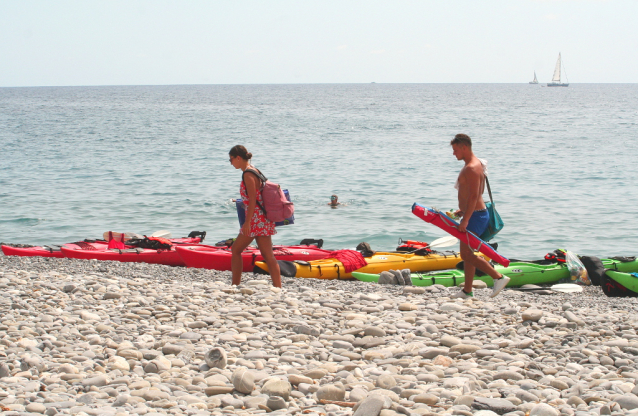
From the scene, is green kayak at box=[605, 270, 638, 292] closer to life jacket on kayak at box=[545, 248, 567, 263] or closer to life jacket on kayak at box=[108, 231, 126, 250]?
life jacket on kayak at box=[545, 248, 567, 263]

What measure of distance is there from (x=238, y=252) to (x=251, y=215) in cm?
59

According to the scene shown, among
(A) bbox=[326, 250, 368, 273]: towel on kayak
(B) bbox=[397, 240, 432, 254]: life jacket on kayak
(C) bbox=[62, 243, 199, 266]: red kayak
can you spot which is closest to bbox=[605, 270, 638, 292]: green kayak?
(B) bbox=[397, 240, 432, 254]: life jacket on kayak

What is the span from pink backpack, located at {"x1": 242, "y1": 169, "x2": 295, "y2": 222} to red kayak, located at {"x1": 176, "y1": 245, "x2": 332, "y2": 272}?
2.75 m

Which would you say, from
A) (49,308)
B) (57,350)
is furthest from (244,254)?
(57,350)

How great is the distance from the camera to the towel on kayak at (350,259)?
9398mm

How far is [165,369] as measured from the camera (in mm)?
4387

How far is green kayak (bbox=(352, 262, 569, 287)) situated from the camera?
8914mm

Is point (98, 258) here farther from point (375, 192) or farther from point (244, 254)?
point (375, 192)

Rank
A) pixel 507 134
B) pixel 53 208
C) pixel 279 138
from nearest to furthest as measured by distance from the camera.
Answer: pixel 53 208 < pixel 279 138 < pixel 507 134

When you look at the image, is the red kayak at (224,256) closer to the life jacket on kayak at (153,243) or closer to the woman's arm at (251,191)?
the life jacket on kayak at (153,243)

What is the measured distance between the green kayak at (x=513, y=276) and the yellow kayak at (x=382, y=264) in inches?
13.6

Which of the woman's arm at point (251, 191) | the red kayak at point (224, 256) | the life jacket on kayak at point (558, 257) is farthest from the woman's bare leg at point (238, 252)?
the life jacket on kayak at point (558, 257)

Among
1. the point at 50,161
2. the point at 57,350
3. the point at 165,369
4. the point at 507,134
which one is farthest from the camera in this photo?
the point at 507,134

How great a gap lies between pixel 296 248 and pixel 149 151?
2268 cm
